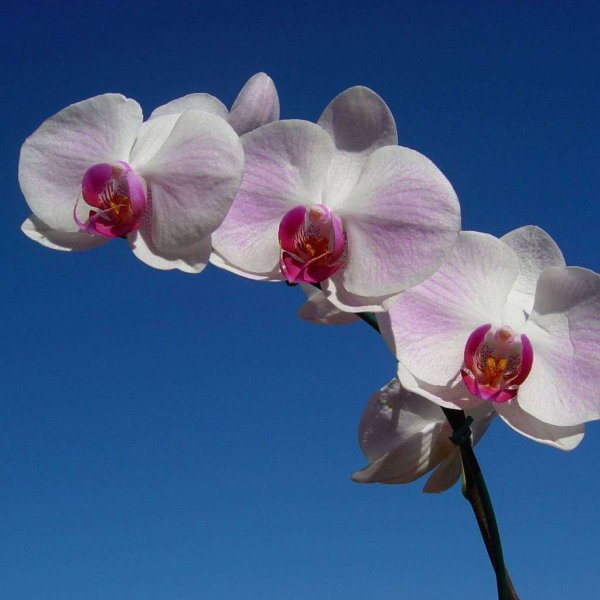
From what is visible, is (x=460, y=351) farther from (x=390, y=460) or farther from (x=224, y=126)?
(x=224, y=126)

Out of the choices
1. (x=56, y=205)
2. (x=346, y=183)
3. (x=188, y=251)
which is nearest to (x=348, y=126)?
(x=346, y=183)

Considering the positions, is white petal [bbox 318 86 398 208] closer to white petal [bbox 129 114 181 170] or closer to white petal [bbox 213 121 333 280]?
white petal [bbox 213 121 333 280]

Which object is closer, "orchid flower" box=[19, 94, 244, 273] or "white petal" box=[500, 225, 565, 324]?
"orchid flower" box=[19, 94, 244, 273]

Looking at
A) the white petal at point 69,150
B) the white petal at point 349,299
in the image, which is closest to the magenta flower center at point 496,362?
the white petal at point 349,299

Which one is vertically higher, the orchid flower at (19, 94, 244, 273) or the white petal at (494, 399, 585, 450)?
the orchid flower at (19, 94, 244, 273)

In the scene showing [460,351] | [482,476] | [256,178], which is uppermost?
[256,178]

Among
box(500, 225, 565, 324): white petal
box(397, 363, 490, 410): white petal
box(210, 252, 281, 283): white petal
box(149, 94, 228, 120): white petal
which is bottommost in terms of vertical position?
box(397, 363, 490, 410): white petal

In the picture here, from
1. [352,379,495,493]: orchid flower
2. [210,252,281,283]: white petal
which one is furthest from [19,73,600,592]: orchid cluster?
[352,379,495,493]: orchid flower

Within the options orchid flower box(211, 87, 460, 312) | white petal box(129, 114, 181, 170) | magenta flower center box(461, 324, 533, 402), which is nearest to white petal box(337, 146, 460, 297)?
orchid flower box(211, 87, 460, 312)
